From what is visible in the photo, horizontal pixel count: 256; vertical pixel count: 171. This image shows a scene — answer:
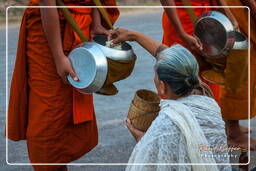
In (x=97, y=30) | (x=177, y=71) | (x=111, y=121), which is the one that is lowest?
(x=111, y=121)

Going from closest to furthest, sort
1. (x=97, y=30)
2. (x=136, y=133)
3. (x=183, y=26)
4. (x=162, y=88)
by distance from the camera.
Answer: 1. (x=162, y=88)
2. (x=136, y=133)
3. (x=97, y=30)
4. (x=183, y=26)

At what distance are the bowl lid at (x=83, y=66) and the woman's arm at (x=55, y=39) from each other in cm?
2

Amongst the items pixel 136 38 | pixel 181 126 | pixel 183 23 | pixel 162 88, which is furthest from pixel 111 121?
pixel 181 126

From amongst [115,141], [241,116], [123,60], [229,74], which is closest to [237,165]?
[241,116]

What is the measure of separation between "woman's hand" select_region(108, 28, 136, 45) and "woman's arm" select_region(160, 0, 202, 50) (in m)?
0.53

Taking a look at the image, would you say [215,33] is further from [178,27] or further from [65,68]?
[65,68]

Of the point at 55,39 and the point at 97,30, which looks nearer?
the point at 55,39

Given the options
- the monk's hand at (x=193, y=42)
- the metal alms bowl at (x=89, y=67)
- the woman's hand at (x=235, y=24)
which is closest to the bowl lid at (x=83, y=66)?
the metal alms bowl at (x=89, y=67)

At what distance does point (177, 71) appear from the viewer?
8.52 feet

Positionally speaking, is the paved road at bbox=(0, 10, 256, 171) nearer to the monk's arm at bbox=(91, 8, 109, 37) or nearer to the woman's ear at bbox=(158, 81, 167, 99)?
the monk's arm at bbox=(91, 8, 109, 37)

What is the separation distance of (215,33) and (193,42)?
0.13 m

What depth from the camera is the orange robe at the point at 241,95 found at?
4191 mm

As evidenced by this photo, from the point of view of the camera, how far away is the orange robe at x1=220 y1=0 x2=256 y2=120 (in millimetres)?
4191

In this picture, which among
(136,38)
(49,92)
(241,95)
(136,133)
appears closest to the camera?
(136,133)
